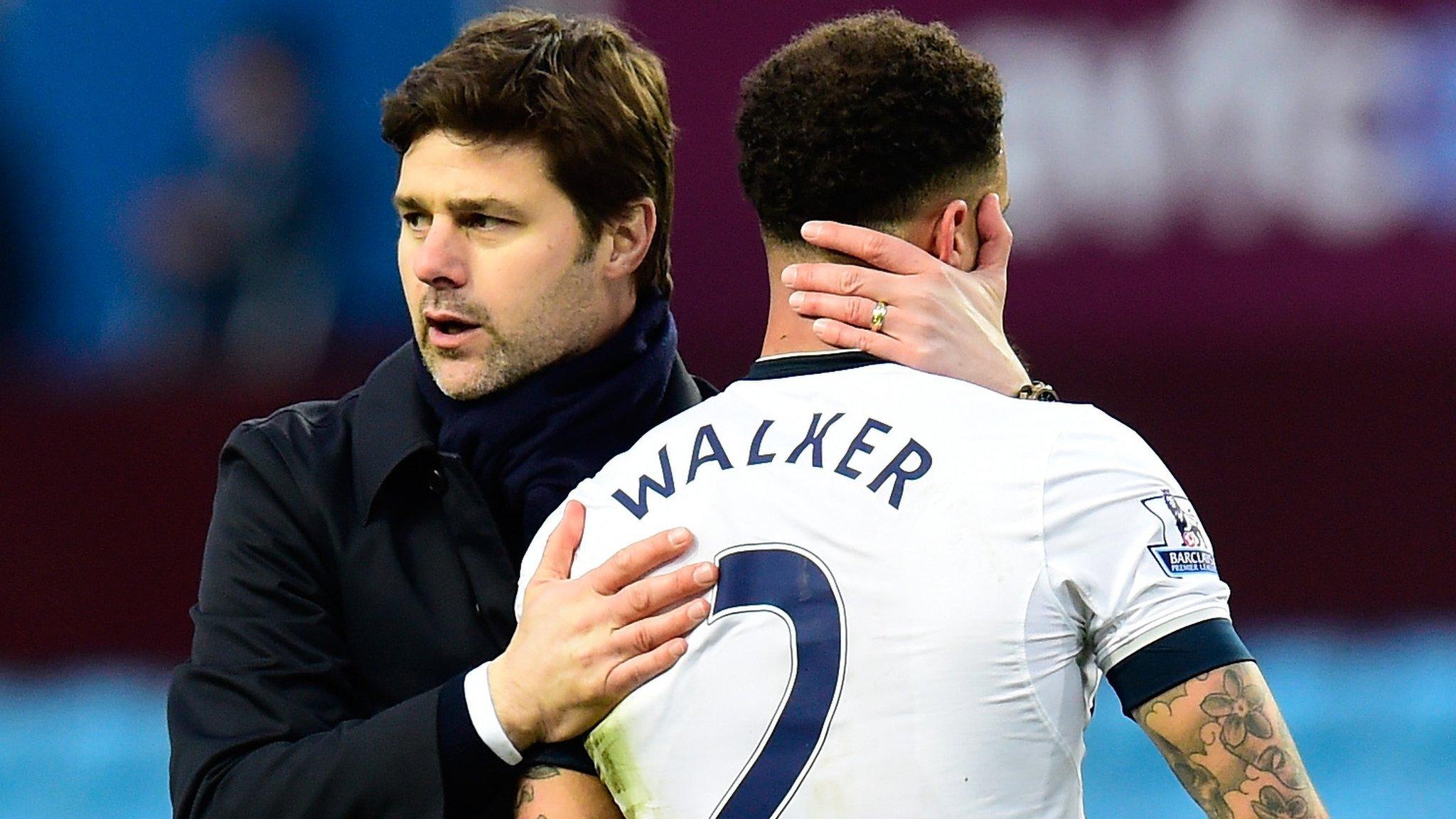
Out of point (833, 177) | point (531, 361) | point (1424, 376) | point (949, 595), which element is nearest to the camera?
point (949, 595)

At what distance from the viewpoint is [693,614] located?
216 cm

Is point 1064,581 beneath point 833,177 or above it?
beneath

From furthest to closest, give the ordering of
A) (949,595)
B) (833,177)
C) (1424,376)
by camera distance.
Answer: (1424,376) → (833,177) → (949,595)

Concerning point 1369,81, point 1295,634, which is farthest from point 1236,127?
point 1295,634

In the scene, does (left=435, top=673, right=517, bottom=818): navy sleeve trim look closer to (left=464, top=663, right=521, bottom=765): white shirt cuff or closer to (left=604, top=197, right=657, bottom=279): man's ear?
(left=464, top=663, right=521, bottom=765): white shirt cuff

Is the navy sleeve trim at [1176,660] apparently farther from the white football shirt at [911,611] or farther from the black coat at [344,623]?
the black coat at [344,623]

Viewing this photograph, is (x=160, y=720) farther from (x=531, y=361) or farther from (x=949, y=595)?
(x=949, y=595)

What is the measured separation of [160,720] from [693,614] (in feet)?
19.0

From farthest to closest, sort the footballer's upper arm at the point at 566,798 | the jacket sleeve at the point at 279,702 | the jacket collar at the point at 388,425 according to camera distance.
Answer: the jacket collar at the point at 388,425 → the jacket sleeve at the point at 279,702 → the footballer's upper arm at the point at 566,798

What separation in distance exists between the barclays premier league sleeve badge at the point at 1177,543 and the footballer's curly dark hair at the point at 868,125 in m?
0.42

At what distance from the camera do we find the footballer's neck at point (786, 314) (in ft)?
7.47

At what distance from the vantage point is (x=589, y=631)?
2.21 metres

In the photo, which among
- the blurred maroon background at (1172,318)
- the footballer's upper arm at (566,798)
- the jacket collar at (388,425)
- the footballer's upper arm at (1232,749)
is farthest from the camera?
the blurred maroon background at (1172,318)

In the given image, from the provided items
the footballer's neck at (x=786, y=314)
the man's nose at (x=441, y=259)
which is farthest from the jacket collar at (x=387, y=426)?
the footballer's neck at (x=786, y=314)
